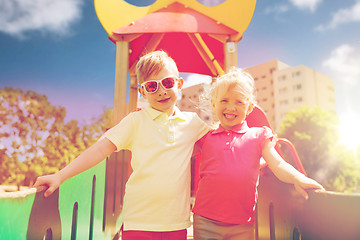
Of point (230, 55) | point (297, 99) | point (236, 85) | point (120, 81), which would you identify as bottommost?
point (236, 85)

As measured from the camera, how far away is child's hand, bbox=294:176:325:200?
99 cm

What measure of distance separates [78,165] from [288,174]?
2.91 ft

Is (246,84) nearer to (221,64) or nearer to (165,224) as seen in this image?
(165,224)

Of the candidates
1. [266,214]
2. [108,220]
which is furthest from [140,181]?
[108,220]

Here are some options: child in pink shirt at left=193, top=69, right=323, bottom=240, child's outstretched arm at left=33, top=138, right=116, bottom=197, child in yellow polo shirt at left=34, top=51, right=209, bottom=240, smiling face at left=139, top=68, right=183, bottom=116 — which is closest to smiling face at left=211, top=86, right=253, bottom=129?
child in pink shirt at left=193, top=69, right=323, bottom=240

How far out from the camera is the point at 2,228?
28.4 inches

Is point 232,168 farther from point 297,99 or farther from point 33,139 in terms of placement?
point 297,99

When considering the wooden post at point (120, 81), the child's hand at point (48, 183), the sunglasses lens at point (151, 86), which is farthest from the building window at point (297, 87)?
the child's hand at point (48, 183)

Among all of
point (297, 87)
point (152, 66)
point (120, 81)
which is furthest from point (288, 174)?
point (297, 87)

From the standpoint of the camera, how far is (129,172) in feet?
7.14

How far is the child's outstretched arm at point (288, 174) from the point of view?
1012mm

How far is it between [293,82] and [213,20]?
34.4 m

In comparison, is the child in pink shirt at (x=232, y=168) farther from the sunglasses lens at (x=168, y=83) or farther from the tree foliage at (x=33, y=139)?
the tree foliage at (x=33, y=139)

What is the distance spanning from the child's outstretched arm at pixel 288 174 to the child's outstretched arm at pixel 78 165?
73 cm
